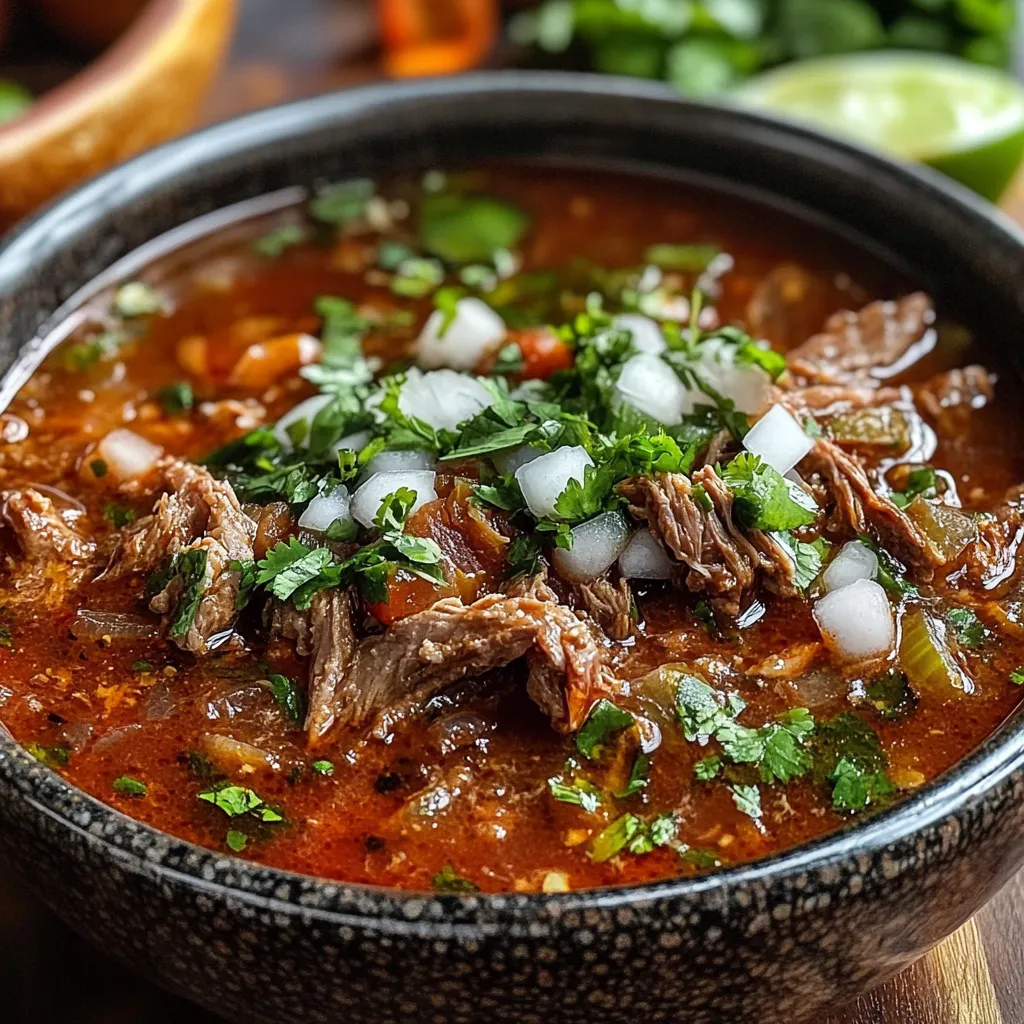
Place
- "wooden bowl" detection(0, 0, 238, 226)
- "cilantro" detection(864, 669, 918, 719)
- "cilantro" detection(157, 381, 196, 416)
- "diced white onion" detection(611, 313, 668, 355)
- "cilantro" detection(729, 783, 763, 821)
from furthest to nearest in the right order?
"wooden bowl" detection(0, 0, 238, 226), "cilantro" detection(157, 381, 196, 416), "diced white onion" detection(611, 313, 668, 355), "cilantro" detection(864, 669, 918, 719), "cilantro" detection(729, 783, 763, 821)

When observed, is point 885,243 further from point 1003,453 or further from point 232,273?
point 232,273

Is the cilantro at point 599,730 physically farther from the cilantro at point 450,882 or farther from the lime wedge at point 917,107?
the lime wedge at point 917,107

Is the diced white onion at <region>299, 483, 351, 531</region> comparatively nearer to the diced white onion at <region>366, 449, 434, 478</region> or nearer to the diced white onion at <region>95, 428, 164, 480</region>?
the diced white onion at <region>366, 449, 434, 478</region>

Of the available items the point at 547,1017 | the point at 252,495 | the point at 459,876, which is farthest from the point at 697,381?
the point at 547,1017

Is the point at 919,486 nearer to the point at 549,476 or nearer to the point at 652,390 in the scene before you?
the point at 652,390

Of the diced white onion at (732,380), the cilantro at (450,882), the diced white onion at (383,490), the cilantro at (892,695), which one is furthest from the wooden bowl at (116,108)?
the cilantro at (892,695)

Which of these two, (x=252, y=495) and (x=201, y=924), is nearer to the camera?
(x=201, y=924)

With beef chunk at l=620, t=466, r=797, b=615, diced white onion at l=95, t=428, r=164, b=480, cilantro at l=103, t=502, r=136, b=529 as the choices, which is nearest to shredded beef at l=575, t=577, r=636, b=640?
beef chunk at l=620, t=466, r=797, b=615

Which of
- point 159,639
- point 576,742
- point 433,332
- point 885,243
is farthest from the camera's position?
point 885,243
